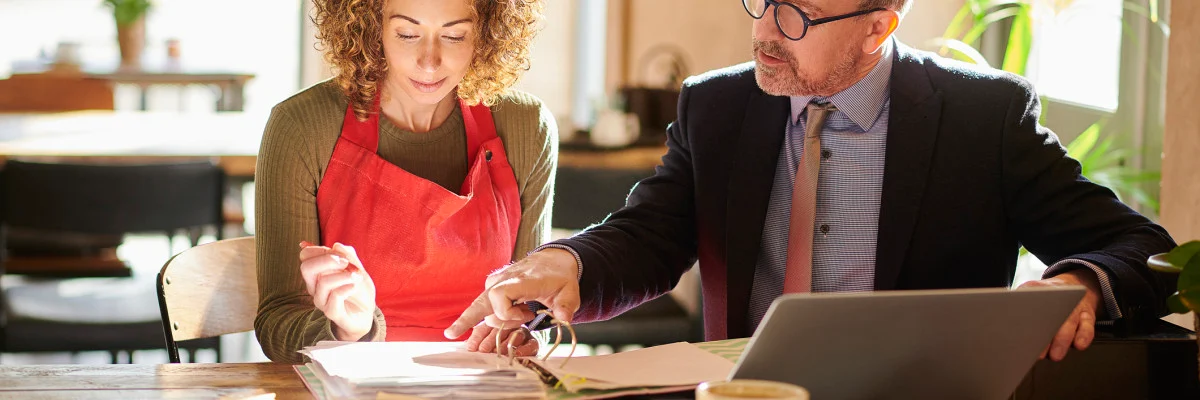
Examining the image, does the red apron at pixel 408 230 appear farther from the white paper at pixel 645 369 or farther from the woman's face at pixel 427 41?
the white paper at pixel 645 369

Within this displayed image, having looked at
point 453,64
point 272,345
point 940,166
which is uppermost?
point 453,64

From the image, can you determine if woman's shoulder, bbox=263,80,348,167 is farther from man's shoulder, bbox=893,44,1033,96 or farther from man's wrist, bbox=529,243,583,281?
man's shoulder, bbox=893,44,1033,96

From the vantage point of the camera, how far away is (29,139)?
3.23m

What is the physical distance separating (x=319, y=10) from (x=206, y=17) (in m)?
5.51

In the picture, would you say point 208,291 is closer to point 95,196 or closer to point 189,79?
point 95,196

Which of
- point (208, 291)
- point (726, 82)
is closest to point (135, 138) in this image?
point (208, 291)

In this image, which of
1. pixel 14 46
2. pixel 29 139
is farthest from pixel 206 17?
pixel 29 139

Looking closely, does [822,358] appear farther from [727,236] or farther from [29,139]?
[29,139]

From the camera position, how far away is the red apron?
1.73 metres

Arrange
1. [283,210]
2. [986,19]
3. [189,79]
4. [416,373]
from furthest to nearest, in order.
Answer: [189,79]
[986,19]
[283,210]
[416,373]

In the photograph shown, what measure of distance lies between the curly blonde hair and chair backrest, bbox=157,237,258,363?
0.30m

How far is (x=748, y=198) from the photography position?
1.63 metres

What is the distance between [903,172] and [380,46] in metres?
0.79

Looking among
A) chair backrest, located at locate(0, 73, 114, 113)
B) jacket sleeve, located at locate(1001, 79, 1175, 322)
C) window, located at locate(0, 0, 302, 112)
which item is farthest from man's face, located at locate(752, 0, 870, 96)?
window, located at locate(0, 0, 302, 112)
